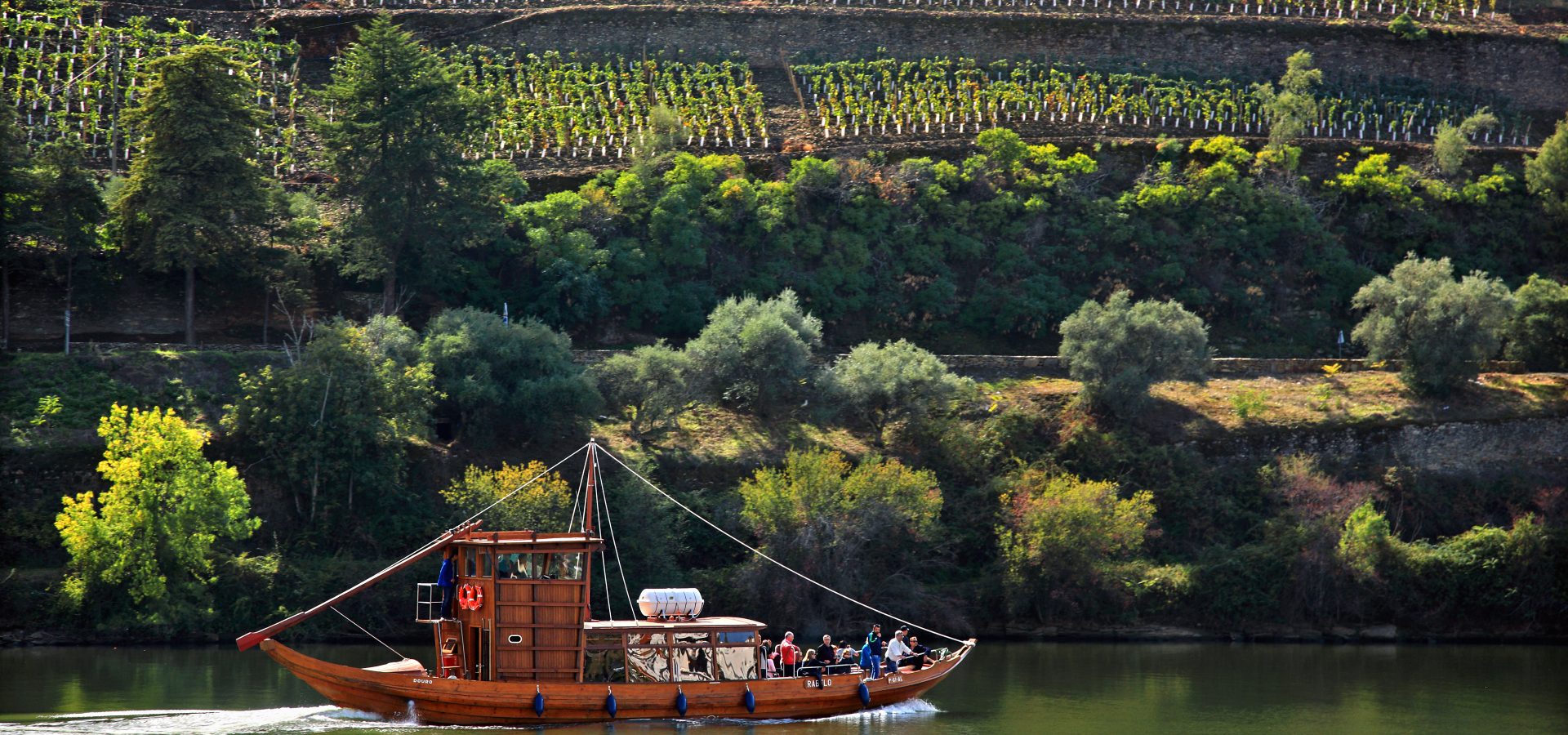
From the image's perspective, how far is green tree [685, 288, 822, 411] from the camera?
5459cm

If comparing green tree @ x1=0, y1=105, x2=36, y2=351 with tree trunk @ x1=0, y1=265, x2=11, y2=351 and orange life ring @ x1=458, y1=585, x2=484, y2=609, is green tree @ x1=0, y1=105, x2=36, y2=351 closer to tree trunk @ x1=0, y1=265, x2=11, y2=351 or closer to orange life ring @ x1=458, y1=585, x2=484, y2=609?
tree trunk @ x1=0, y1=265, x2=11, y2=351

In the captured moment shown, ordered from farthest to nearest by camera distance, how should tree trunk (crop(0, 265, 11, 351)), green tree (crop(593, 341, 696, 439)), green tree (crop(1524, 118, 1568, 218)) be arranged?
1. green tree (crop(1524, 118, 1568, 218))
2. green tree (crop(593, 341, 696, 439))
3. tree trunk (crop(0, 265, 11, 351))

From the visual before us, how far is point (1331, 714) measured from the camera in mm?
36281

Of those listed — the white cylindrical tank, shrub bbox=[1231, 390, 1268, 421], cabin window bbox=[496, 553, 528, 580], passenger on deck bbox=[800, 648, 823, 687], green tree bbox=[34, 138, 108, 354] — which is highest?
green tree bbox=[34, 138, 108, 354]

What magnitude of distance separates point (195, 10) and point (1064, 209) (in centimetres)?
3889

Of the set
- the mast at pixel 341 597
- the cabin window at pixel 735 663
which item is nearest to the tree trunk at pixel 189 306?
the mast at pixel 341 597

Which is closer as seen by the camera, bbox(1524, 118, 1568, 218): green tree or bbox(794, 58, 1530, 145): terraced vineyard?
bbox(1524, 118, 1568, 218): green tree

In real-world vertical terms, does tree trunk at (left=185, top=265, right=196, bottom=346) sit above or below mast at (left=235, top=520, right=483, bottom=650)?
above

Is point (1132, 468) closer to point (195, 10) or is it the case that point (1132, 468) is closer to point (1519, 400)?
point (1519, 400)

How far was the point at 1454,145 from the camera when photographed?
235ft

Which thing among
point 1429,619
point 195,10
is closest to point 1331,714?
point 1429,619

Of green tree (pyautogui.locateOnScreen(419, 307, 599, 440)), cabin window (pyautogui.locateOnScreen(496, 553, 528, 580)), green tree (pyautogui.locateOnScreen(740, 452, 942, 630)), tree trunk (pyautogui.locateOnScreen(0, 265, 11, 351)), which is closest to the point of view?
cabin window (pyautogui.locateOnScreen(496, 553, 528, 580))

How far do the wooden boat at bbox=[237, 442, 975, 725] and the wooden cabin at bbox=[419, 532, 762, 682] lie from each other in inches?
0.9

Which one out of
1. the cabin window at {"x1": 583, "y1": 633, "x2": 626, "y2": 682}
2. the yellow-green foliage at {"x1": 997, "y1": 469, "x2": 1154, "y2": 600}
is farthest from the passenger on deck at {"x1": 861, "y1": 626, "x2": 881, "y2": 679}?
the yellow-green foliage at {"x1": 997, "y1": 469, "x2": 1154, "y2": 600}
